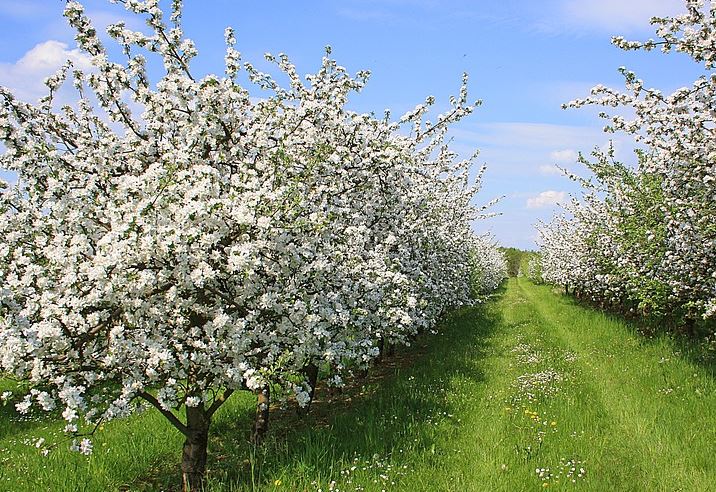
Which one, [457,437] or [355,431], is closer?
[457,437]

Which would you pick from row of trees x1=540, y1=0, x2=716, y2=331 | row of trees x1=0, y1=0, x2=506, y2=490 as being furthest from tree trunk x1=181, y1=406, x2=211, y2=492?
row of trees x1=540, y1=0, x2=716, y2=331

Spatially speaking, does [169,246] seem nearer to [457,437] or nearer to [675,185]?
[457,437]

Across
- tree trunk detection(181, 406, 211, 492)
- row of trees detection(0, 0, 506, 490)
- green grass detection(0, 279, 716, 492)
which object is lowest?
green grass detection(0, 279, 716, 492)

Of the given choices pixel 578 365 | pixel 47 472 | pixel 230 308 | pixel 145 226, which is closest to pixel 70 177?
pixel 145 226

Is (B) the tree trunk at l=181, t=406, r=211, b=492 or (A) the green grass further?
(B) the tree trunk at l=181, t=406, r=211, b=492

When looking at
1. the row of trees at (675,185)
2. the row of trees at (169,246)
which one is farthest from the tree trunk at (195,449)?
the row of trees at (675,185)

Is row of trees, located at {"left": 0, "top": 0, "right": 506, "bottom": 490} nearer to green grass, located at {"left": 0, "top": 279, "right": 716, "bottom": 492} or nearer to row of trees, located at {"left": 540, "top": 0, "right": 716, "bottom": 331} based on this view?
green grass, located at {"left": 0, "top": 279, "right": 716, "bottom": 492}

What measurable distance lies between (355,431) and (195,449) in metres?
2.75

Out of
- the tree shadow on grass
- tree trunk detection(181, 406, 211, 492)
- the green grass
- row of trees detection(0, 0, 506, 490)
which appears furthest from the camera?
tree trunk detection(181, 406, 211, 492)

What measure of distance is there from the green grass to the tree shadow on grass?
34 millimetres

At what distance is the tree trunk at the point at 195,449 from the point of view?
7.79 metres

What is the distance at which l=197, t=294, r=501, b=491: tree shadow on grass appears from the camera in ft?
25.1

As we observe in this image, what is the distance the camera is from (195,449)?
7832 millimetres

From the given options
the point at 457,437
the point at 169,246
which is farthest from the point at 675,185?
the point at 169,246
